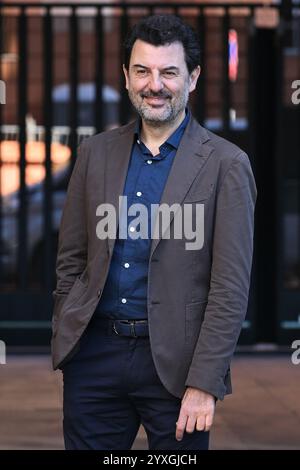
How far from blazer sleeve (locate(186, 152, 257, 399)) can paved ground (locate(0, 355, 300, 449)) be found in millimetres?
2767

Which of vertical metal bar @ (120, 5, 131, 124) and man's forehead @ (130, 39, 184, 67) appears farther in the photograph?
vertical metal bar @ (120, 5, 131, 124)

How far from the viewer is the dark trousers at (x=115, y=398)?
11.0ft

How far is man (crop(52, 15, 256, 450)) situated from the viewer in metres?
3.28

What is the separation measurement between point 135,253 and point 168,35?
64cm

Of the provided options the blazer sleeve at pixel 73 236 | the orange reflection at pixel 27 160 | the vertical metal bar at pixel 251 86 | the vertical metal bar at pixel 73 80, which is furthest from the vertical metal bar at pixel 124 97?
the blazer sleeve at pixel 73 236

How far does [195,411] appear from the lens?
3.23 meters

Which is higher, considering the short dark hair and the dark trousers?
the short dark hair

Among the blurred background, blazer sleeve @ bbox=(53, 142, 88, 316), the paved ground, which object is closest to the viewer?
blazer sleeve @ bbox=(53, 142, 88, 316)

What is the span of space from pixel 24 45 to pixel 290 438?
13.1ft

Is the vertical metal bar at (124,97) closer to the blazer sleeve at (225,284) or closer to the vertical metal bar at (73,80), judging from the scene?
the vertical metal bar at (73,80)

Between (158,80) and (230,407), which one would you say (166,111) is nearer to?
(158,80)

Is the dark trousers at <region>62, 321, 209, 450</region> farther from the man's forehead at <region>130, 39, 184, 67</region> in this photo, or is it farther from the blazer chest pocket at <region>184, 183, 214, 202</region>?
the man's forehead at <region>130, 39, 184, 67</region>

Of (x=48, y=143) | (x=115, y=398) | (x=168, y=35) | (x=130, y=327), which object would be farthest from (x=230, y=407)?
(x=168, y=35)

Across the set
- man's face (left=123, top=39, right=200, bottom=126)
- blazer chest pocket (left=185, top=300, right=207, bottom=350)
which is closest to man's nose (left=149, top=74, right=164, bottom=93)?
man's face (left=123, top=39, right=200, bottom=126)
